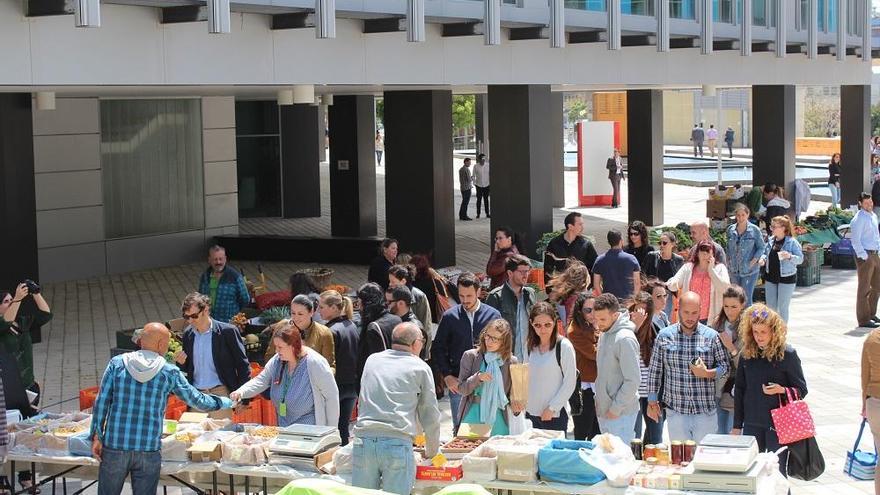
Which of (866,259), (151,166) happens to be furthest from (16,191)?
(866,259)

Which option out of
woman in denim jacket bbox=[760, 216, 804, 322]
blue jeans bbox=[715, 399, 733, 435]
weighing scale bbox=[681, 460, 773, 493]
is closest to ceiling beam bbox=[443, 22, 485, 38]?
woman in denim jacket bbox=[760, 216, 804, 322]

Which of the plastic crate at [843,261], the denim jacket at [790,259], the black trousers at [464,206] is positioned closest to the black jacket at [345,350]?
the denim jacket at [790,259]

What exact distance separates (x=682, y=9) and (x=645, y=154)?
10.3 meters

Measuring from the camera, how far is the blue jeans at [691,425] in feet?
31.6

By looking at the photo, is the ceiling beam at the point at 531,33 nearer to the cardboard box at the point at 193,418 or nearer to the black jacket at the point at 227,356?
the black jacket at the point at 227,356

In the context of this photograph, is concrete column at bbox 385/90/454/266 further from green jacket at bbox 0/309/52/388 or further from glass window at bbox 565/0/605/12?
green jacket at bbox 0/309/52/388

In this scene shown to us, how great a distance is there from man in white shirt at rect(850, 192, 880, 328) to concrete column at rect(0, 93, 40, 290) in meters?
10.7

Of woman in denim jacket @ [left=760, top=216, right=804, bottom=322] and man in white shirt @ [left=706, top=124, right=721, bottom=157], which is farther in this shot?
man in white shirt @ [left=706, top=124, right=721, bottom=157]

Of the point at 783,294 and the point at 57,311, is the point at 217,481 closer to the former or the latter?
the point at 783,294

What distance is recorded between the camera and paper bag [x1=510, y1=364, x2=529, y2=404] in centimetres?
946

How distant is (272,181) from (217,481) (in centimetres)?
2738

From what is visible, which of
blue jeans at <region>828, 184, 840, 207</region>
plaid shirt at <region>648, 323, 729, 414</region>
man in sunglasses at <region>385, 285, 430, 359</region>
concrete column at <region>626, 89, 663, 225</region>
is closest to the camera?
plaid shirt at <region>648, 323, 729, 414</region>

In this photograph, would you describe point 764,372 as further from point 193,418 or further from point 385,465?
point 193,418

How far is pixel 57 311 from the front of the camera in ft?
68.9
